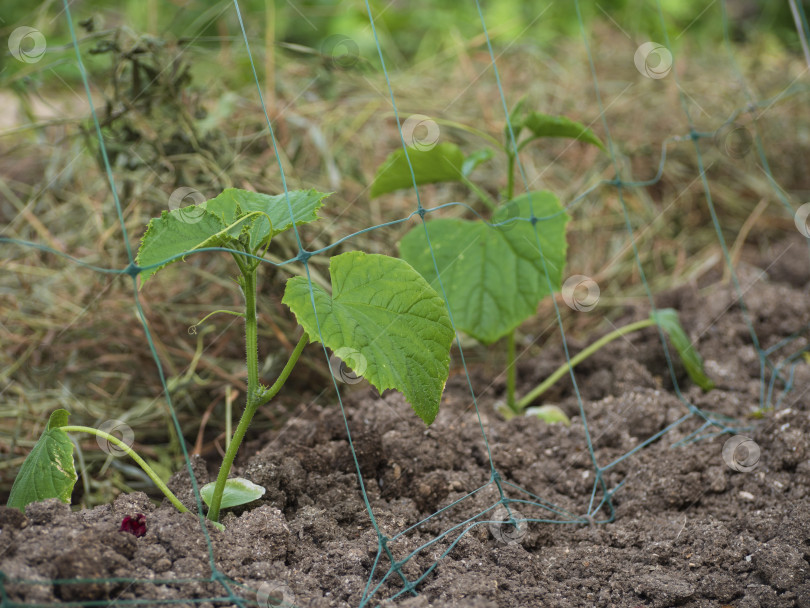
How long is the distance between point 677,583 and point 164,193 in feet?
4.80

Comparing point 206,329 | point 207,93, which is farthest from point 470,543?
point 207,93

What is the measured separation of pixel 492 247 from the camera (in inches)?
61.1

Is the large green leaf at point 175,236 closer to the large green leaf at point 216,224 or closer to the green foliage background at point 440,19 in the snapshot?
the large green leaf at point 216,224

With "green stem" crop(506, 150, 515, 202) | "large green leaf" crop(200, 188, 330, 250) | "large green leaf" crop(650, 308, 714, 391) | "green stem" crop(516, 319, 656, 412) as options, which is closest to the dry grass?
"green stem" crop(516, 319, 656, 412)

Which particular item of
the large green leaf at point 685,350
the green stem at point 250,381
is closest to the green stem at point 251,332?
the green stem at point 250,381

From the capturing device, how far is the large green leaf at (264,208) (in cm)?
110

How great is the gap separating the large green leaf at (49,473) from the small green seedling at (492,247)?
2.41 ft

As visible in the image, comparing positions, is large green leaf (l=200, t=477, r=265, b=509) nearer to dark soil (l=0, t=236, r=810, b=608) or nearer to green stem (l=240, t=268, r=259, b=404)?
dark soil (l=0, t=236, r=810, b=608)

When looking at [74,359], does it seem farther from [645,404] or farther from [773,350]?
[773,350]

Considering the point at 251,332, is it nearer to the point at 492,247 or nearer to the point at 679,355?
the point at 492,247

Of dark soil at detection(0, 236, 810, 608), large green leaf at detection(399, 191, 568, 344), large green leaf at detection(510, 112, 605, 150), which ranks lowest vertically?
dark soil at detection(0, 236, 810, 608)

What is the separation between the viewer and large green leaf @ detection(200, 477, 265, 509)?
1.15 metres

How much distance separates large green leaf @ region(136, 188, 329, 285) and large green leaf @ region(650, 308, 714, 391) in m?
0.94

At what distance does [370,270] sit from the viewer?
116 centimetres
